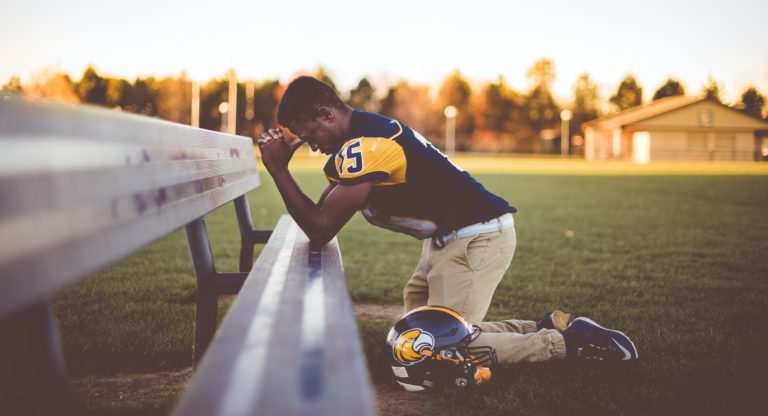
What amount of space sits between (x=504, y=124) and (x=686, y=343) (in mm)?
93528

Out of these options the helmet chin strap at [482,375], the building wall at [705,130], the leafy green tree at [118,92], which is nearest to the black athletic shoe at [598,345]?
the helmet chin strap at [482,375]

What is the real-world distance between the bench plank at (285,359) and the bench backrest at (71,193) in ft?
1.01

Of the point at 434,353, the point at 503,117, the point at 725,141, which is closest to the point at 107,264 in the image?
the point at 434,353

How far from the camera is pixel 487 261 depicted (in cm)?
329

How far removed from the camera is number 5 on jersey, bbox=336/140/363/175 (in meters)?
2.65

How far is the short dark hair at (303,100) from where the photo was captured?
2920 mm

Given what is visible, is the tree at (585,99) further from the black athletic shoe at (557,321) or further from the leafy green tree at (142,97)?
the black athletic shoe at (557,321)

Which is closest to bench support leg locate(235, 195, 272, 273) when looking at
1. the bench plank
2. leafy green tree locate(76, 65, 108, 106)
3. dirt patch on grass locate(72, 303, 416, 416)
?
dirt patch on grass locate(72, 303, 416, 416)

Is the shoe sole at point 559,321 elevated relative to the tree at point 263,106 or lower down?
lower down

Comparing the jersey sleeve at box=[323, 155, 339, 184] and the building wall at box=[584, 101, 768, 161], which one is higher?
the building wall at box=[584, 101, 768, 161]

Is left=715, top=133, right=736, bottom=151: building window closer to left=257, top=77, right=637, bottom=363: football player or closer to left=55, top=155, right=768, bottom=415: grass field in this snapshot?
left=55, top=155, right=768, bottom=415: grass field

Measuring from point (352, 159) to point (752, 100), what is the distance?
8632 cm

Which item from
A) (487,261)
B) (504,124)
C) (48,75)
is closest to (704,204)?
(487,261)

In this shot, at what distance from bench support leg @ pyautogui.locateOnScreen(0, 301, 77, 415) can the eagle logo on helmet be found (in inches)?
69.7
